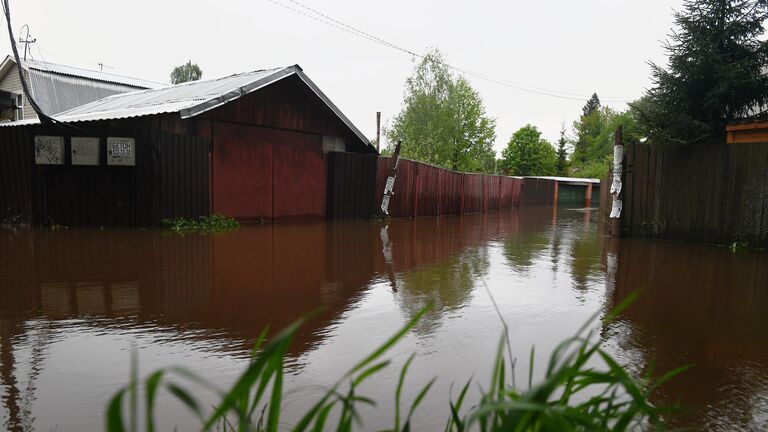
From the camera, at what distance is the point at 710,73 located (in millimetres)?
9102

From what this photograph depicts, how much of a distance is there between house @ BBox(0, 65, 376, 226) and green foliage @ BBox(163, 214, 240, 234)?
19cm

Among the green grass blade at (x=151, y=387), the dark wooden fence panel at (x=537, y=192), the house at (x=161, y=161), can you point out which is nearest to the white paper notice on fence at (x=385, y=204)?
the house at (x=161, y=161)

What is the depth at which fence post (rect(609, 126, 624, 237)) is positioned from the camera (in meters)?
9.58

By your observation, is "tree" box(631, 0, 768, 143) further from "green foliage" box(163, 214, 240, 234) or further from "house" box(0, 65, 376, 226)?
"green foliage" box(163, 214, 240, 234)

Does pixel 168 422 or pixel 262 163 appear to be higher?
pixel 262 163

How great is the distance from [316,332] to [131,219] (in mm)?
7817

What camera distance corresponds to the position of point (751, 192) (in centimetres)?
820

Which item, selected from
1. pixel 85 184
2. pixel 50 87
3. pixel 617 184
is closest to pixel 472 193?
pixel 617 184

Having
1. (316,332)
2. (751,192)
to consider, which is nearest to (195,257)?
(316,332)

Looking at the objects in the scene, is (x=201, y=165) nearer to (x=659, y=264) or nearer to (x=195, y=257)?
(x=195, y=257)

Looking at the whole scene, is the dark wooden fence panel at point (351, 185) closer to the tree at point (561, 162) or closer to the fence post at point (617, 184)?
the fence post at point (617, 184)

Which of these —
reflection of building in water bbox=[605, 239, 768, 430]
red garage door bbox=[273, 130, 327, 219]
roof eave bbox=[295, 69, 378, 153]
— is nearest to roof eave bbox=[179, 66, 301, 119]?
roof eave bbox=[295, 69, 378, 153]

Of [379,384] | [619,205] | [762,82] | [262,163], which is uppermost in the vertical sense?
[762,82]

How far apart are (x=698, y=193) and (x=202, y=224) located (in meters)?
9.51
